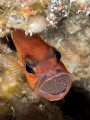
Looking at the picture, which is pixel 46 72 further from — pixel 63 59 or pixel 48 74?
pixel 63 59

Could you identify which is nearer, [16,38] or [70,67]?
[16,38]

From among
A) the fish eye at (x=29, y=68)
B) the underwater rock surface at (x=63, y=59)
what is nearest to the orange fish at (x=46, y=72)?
the fish eye at (x=29, y=68)

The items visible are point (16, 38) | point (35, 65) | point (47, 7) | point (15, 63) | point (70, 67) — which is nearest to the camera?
point (47, 7)

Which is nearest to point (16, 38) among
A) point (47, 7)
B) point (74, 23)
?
point (47, 7)

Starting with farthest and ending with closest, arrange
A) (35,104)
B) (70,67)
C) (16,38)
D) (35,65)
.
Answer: (70,67) < (35,104) < (16,38) < (35,65)

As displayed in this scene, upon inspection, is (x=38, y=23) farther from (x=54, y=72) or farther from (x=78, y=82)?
(x=78, y=82)

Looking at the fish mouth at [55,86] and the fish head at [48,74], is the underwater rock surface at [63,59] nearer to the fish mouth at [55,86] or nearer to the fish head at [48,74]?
the fish head at [48,74]

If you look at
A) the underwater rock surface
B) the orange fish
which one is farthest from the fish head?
the underwater rock surface

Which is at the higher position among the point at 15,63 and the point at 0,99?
the point at 15,63
